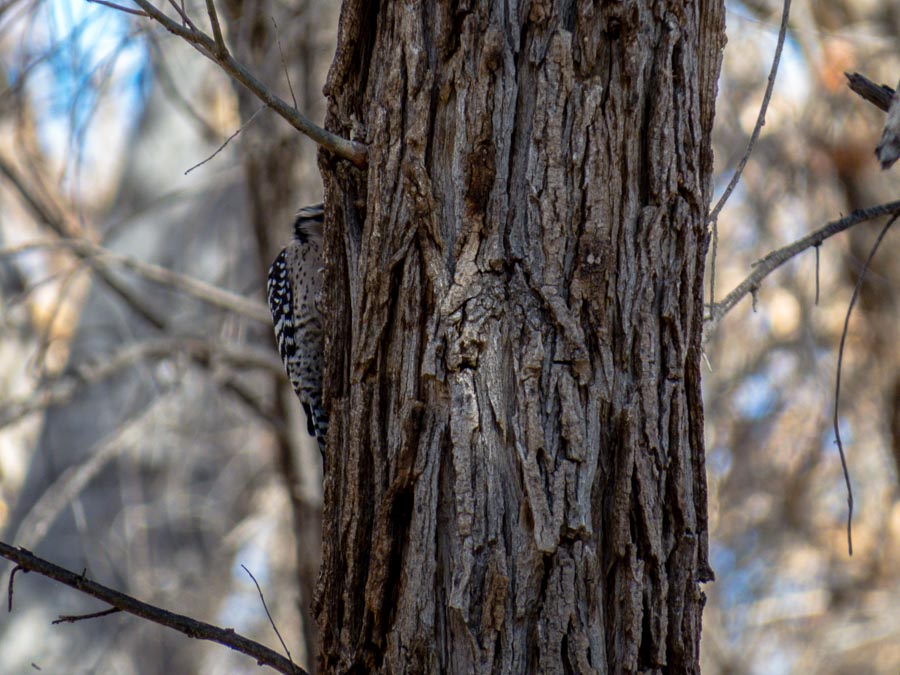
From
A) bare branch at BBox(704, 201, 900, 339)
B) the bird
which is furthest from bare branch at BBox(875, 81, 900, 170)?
the bird

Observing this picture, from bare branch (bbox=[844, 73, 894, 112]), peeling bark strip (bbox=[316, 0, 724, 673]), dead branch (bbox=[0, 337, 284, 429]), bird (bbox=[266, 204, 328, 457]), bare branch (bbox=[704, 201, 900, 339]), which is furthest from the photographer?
dead branch (bbox=[0, 337, 284, 429])

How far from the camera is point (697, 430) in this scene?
81.1 inches

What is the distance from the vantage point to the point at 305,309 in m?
4.42

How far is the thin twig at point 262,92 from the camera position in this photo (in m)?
1.92

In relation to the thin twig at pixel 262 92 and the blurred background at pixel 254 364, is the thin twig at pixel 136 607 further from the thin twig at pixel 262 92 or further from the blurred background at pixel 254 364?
the blurred background at pixel 254 364

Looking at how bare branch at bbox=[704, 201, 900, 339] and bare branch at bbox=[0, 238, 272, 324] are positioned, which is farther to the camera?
bare branch at bbox=[0, 238, 272, 324]

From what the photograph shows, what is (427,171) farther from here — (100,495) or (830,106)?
(100,495)

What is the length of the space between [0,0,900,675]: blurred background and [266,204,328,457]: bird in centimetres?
73

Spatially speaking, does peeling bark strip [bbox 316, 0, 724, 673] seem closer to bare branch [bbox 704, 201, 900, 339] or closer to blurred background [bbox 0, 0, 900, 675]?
bare branch [bbox 704, 201, 900, 339]

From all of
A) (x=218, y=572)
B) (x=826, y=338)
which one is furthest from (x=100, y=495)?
(x=826, y=338)

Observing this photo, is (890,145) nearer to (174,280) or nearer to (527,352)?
(527,352)

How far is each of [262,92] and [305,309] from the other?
2.47 meters

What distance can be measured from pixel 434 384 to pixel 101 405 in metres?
6.63

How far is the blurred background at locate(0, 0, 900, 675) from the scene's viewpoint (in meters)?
5.24
